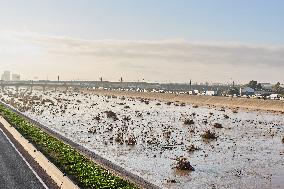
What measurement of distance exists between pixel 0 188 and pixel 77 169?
457 centimetres

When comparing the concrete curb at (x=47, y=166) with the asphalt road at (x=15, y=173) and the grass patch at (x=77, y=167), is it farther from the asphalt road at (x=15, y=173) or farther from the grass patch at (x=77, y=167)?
the asphalt road at (x=15, y=173)

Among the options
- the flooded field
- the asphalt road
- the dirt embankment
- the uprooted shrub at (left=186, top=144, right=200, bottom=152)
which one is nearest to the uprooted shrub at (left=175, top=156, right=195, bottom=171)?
the flooded field

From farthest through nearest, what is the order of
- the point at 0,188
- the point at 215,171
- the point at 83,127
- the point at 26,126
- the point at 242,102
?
the point at 242,102 → the point at 83,127 → the point at 26,126 → the point at 215,171 → the point at 0,188

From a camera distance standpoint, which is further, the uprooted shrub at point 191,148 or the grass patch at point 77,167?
the uprooted shrub at point 191,148

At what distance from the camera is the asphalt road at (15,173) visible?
18.5m

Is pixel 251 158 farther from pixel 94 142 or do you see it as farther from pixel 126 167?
pixel 94 142

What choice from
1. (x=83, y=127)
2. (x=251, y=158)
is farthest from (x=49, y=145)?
(x=83, y=127)

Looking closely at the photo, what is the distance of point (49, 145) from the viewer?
30.3 meters

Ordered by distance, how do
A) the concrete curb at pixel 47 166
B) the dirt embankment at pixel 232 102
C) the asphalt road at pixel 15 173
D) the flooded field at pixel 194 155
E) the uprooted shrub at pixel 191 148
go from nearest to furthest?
the asphalt road at pixel 15 173
the concrete curb at pixel 47 166
the flooded field at pixel 194 155
the uprooted shrub at pixel 191 148
the dirt embankment at pixel 232 102

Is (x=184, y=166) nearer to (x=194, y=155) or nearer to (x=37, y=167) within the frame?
(x=194, y=155)

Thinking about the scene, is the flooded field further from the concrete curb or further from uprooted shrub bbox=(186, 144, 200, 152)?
the concrete curb

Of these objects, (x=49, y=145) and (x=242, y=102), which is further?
(x=242, y=102)

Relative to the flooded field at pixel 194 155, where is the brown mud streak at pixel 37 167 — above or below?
Result: above

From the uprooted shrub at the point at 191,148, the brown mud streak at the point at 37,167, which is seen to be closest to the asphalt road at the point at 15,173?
the brown mud streak at the point at 37,167
